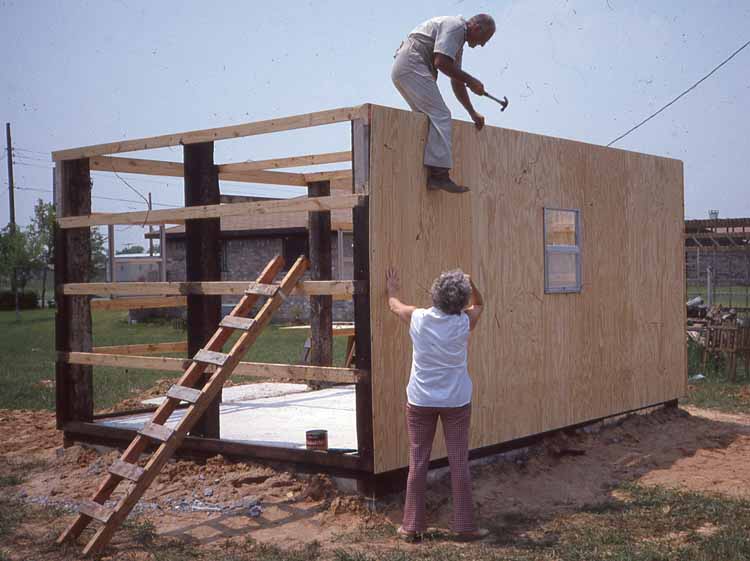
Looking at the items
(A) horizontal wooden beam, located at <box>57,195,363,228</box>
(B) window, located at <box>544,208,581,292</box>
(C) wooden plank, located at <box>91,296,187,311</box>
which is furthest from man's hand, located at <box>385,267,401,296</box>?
(C) wooden plank, located at <box>91,296,187,311</box>

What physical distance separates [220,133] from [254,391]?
218 inches

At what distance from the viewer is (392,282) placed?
7.30 m

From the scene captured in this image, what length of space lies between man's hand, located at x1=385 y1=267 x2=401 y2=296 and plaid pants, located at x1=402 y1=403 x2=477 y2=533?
1.11 metres

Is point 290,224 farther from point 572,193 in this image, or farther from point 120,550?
point 120,550

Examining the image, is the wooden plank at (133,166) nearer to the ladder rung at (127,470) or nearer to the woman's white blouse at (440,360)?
the ladder rung at (127,470)

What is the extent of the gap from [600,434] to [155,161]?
5.84 meters

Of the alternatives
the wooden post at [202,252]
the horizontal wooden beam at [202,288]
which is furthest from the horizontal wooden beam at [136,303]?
the wooden post at [202,252]

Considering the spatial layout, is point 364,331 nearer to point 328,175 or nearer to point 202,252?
point 202,252

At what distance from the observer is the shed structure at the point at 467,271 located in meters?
7.35

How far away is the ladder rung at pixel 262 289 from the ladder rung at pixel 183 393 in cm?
100

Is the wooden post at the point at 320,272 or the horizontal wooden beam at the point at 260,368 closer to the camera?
the horizontal wooden beam at the point at 260,368

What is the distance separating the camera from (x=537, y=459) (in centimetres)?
895

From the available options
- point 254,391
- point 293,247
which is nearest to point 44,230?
point 293,247

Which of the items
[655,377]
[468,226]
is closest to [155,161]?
[468,226]
